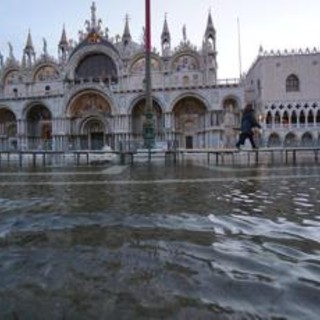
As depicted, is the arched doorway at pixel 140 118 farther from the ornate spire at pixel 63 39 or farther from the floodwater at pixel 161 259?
the floodwater at pixel 161 259

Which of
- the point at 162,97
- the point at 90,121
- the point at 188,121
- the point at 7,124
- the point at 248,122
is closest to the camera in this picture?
the point at 248,122

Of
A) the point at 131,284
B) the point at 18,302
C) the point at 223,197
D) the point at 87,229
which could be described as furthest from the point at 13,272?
the point at 223,197

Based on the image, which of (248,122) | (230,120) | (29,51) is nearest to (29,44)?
(29,51)

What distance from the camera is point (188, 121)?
5172 cm

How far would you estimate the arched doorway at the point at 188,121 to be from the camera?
50969mm

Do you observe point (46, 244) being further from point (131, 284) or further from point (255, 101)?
point (255, 101)

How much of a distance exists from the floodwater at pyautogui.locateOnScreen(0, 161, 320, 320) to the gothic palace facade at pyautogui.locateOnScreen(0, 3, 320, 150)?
41843 mm

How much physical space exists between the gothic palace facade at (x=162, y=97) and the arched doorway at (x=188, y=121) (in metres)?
0.12

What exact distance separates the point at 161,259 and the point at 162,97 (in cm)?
4676

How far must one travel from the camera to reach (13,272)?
296 cm

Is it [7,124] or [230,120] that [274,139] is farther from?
[7,124]

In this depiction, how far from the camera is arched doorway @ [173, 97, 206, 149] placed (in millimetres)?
50969

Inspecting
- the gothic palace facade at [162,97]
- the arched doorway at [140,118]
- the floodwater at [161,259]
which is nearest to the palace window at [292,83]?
the gothic palace facade at [162,97]

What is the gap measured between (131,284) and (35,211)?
10.8ft
